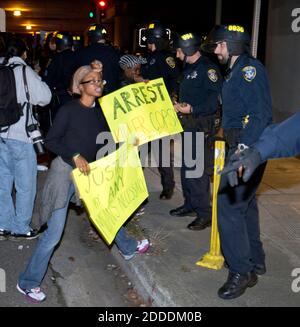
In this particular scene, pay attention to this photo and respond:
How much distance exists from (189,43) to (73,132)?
191cm

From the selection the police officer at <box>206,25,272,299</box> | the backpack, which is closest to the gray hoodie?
the backpack

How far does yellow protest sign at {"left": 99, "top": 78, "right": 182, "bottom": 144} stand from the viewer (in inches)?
179

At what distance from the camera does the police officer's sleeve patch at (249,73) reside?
3928mm

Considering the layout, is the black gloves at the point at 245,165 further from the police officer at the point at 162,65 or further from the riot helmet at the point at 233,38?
the police officer at the point at 162,65

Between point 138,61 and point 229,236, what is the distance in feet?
10.5

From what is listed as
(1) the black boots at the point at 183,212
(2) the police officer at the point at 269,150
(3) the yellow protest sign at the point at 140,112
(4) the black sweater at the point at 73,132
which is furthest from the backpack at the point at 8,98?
(2) the police officer at the point at 269,150

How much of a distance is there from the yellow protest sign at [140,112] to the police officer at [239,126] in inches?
37.1

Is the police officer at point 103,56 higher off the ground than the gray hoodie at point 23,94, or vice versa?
the police officer at point 103,56

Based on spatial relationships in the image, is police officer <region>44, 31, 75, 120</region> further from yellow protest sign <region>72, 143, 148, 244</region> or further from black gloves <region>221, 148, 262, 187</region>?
black gloves <region>221, 148, 262, 187</region>

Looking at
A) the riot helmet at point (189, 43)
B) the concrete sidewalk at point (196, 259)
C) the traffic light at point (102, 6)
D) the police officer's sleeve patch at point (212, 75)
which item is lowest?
the concrete sidewalk at point (196, 259)

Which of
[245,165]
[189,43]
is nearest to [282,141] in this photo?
[245,165]

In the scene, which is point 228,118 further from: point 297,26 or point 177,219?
point 297,26

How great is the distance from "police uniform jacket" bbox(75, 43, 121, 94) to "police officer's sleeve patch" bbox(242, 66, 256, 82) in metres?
3.10

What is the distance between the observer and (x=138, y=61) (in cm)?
653
